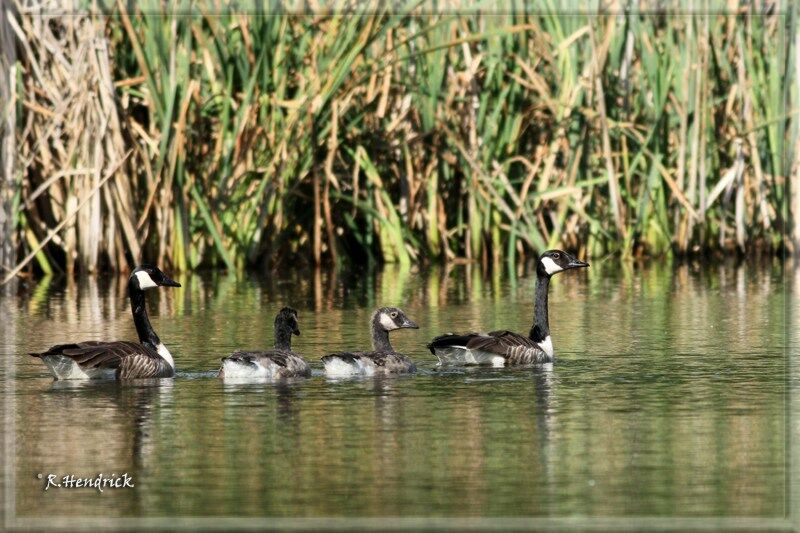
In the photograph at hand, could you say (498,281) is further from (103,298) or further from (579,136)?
(103,298)

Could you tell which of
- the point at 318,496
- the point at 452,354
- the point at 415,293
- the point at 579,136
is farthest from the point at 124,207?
the point at 318,496

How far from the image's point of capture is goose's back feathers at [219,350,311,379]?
11062mm

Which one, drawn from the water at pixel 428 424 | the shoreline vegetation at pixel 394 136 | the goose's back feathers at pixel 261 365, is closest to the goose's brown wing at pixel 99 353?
the water at pixel 428 424

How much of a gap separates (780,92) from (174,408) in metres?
11.7

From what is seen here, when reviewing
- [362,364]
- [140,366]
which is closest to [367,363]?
[362,364]

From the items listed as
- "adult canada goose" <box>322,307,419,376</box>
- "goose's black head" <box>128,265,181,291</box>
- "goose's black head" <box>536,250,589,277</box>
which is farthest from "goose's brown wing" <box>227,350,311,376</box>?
"goose's black head" <box>536,250,589,277</box>

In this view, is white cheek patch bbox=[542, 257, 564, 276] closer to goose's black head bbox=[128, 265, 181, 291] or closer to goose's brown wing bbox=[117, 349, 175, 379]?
goose's black head bbox=[128, 265, 181, 291]

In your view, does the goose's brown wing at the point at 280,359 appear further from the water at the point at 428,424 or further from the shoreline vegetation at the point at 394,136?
the shoreline vegetation at the point at 394,136

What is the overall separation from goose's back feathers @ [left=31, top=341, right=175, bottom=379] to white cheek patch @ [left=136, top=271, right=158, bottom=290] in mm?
1051

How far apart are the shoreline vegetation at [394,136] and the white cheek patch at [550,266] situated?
510 centimetres

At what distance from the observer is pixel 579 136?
65.5 feet

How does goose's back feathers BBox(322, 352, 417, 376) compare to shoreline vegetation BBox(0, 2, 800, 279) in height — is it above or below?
below

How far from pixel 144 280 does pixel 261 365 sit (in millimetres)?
1727

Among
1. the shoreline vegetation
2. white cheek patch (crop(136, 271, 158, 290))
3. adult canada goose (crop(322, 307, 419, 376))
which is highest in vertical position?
the shoreline vegetation
